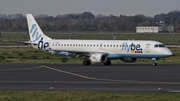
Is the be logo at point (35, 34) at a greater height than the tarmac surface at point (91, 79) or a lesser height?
greater

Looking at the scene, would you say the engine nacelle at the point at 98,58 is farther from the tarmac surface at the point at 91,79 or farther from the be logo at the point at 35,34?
the be logo at the point at 35,34

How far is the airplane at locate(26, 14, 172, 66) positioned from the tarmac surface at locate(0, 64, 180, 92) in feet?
21.7

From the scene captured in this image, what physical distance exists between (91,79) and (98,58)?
54.1ft

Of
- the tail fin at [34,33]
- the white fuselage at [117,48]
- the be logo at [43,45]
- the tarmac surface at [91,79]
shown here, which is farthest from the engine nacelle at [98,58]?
the tail fin at [34,33]

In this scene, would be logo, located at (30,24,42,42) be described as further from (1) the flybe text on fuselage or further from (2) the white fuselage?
(1) the flybe text on fuselage

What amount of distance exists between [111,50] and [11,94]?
2895cm

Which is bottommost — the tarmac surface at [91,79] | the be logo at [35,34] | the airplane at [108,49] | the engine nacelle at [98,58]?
the tarmac surface at [91,79]

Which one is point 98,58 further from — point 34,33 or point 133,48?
point 34,33

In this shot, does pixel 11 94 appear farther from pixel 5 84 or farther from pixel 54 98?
pixel 5 84

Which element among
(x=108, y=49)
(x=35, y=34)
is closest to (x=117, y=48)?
(x=108, y=49)

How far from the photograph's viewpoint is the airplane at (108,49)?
190 feet

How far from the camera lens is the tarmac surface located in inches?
1398

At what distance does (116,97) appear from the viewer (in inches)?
1155

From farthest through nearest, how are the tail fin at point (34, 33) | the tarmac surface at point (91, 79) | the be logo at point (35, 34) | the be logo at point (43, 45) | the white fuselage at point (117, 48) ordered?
the be logo at point (35, 34)
the tail fin at point (34, 33)
the be logo at point (43, 45)
the white fuselage at point (117, 48)
the tarmac surface at point (91, 79)
